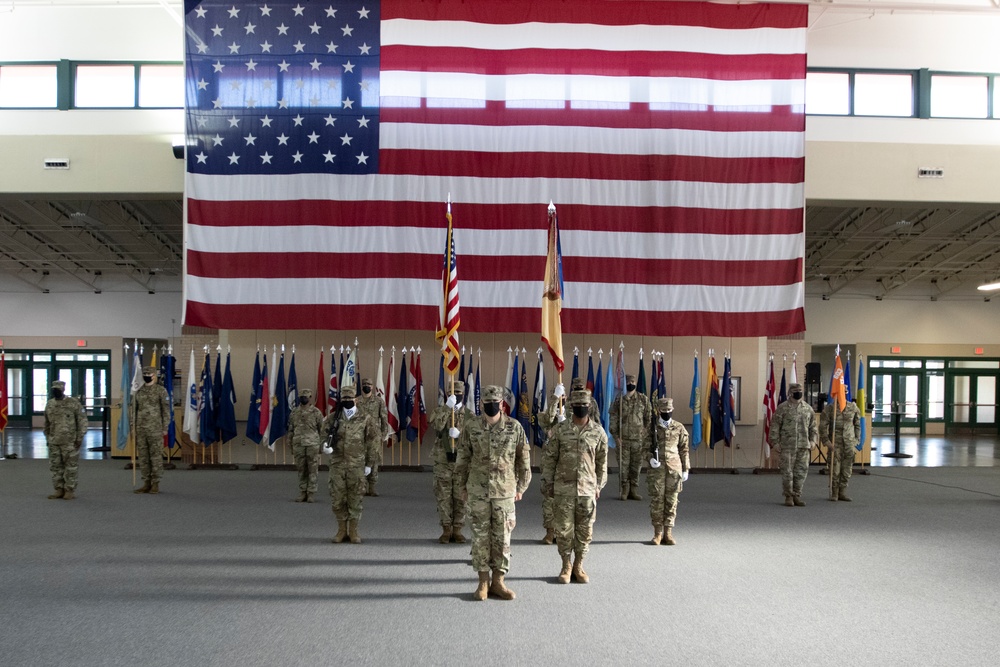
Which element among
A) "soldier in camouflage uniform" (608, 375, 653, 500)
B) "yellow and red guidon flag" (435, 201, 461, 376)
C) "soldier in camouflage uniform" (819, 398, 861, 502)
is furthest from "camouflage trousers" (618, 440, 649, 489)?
"yellow and red guidon flag" (435, 201, 461, 376)

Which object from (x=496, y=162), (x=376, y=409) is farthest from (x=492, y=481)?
(x=496, y=162)

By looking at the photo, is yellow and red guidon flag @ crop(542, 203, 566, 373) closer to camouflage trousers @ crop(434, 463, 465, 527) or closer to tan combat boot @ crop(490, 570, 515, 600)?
camouflage trousers @ crop(434, 463, 465, 527)

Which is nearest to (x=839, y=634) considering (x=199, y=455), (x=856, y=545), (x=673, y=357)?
(x=856, y=545)

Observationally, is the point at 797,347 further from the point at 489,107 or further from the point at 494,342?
the point at 489,107

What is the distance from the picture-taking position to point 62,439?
9.51 m

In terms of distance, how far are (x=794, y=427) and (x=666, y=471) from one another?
3.37 meters

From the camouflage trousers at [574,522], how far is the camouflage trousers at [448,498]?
1.56 meters

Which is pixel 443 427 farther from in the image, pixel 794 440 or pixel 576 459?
pixel 794 440

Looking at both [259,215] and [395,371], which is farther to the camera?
[395,371]

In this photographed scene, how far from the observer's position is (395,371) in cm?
1269

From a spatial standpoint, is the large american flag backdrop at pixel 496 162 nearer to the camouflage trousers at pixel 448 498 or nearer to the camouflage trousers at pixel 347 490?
the camouflage trousers at pixel 448 498

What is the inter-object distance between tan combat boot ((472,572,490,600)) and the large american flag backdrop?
633cm

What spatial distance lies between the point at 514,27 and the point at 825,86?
5.51m

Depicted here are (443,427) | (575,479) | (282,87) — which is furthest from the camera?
(282,87)
